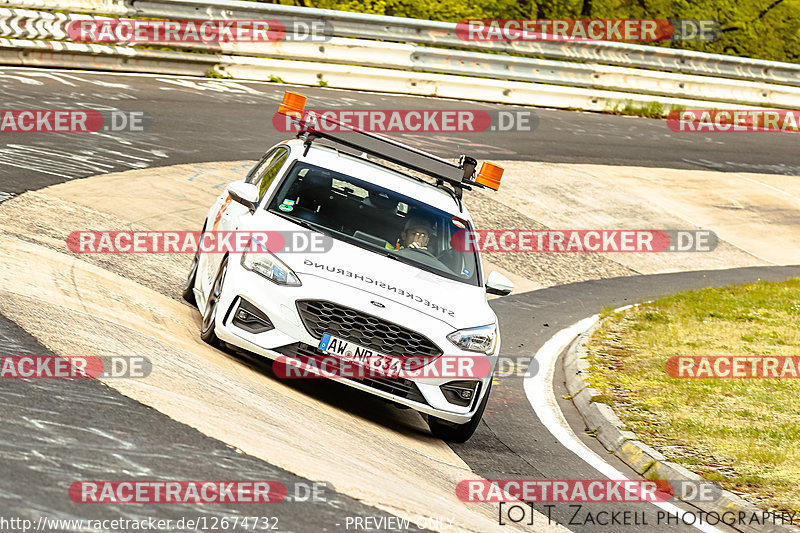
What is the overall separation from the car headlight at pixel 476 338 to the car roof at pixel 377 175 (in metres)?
1.51

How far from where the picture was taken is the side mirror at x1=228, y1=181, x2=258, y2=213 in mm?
8555

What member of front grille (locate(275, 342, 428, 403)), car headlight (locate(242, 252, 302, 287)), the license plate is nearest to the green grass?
front grille (locate(275, 342, 428, 403))

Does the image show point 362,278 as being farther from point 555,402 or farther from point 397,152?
point 555,402

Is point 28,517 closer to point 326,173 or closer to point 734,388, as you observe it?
point 326,173

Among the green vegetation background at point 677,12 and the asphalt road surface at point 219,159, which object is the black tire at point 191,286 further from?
the green vegetation background at point 677,12

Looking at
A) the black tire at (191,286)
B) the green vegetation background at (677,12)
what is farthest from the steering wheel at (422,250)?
the green vegetation background at (677,12)

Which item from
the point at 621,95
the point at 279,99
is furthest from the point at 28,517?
the point at 621,95

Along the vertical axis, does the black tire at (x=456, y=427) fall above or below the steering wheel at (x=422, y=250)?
below

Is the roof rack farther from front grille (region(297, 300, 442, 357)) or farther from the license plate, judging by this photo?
the license plate

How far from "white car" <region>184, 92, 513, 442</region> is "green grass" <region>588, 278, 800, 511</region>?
1881 mm

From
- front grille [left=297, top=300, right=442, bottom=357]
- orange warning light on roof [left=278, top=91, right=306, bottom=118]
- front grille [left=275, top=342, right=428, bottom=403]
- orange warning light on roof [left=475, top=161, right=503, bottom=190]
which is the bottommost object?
front grille [left=275, top=342, right=428, bottom=403]

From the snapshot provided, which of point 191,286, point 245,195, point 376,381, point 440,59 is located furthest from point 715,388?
point 440,59

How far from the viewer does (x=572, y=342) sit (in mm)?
12156

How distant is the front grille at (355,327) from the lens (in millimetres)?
7656
